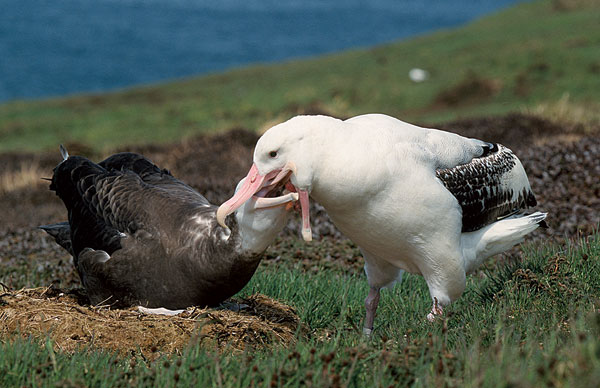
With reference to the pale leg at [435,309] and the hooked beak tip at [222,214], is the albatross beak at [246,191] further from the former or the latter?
the pale leg at [435,309]

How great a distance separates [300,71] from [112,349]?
103 feet

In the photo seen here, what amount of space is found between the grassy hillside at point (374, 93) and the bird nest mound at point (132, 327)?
495 inches

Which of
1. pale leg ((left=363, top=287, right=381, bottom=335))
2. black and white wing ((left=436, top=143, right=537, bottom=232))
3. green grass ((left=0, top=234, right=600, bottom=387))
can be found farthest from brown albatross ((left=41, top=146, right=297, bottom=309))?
black and white wing ((left=436, top=143, right=537, bottom=232))

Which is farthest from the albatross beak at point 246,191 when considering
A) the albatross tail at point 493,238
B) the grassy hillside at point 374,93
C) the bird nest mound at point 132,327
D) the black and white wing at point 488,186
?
the grassy hillside at point 374,93

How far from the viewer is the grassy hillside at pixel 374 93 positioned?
74.1ft

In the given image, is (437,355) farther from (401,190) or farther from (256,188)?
(256,188)

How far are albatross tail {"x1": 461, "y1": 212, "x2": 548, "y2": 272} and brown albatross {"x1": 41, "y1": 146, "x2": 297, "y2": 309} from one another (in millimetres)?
1402

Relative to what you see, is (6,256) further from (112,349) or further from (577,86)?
(577,86)

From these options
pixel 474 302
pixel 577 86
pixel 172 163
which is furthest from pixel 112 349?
pixel 577 86

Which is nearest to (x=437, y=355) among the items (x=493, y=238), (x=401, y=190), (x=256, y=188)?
(x=401, y=190)

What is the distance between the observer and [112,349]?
4.37 meters

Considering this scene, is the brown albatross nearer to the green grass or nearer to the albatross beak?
the albatross beak

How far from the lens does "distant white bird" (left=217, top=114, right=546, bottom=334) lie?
421 centimetres

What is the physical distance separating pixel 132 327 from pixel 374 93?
877 inches
